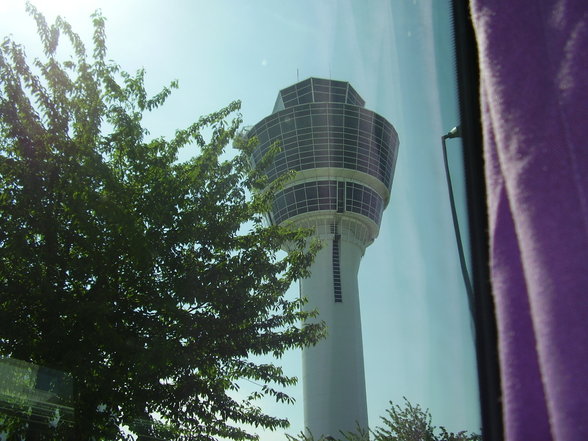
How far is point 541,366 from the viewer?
66 centimetres

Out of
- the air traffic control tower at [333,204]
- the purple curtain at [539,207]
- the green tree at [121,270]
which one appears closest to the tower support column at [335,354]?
the air traffic control tower at [333,204]

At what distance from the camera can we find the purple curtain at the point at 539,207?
25.4 inches

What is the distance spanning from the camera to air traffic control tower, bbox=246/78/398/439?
4234 cm

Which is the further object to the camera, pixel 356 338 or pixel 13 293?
pixel 356 338

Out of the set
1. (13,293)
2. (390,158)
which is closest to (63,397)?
(13,293)

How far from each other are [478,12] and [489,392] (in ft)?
2.38

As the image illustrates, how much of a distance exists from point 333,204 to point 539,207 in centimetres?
4489

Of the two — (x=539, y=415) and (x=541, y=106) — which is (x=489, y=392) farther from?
(x=541, y=106)

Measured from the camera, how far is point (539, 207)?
701 mm

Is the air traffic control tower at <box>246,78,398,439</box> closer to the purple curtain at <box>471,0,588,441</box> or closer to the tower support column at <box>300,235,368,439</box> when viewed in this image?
the tower support column at <box>300,235,368,439</box>

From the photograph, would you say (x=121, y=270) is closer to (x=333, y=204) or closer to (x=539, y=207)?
(x=539, y=207)

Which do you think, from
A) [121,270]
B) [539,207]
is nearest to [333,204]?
[121,270]

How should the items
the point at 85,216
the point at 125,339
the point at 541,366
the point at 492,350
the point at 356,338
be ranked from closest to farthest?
the point at 541,366 < the point at 492,350 < the point at 85,216 < the point at 125,339 < the point at 356,338

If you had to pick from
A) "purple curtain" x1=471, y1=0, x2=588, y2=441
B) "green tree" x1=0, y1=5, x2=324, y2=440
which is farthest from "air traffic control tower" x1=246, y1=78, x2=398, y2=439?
"purple curtain" x1=471, y1=0, x2=588, y2=441
